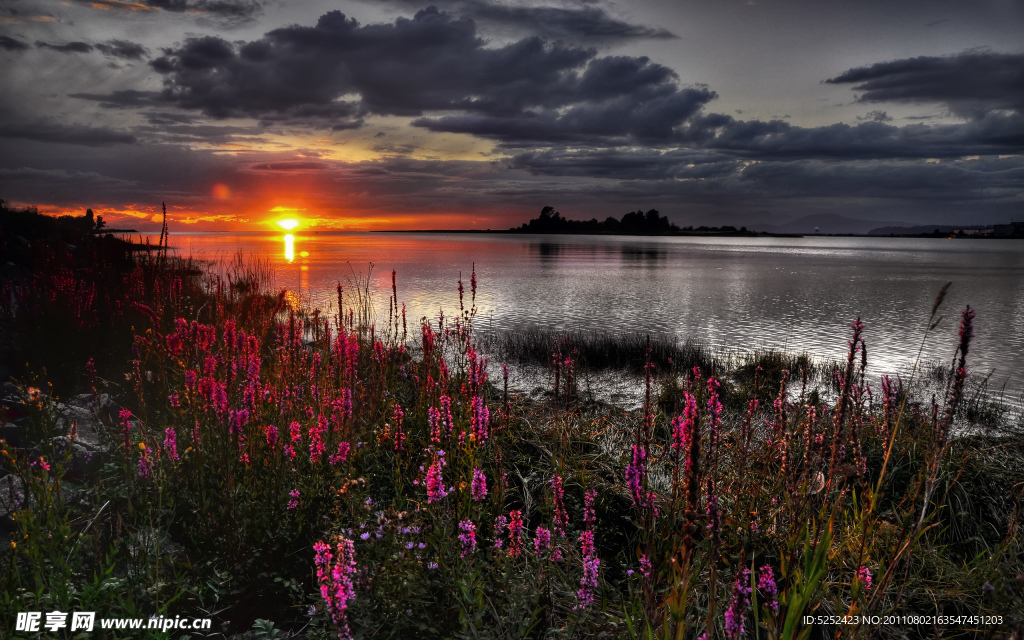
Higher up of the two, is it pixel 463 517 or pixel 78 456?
pixel 78 456

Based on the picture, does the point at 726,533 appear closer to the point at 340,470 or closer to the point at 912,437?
the point at 340,470

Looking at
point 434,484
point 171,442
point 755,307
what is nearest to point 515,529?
point 434,484

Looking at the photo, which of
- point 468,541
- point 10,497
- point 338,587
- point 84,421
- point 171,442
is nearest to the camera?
point 338,587

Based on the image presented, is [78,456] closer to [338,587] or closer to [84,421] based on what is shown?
[84,421]

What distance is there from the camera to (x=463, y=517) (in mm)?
4086

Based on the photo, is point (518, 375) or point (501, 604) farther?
point (518, 375)

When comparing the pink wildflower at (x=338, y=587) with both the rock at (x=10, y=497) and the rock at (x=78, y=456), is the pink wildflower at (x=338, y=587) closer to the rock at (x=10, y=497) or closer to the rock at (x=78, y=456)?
the rock at (x=10, y=497)

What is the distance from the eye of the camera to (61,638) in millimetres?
2838

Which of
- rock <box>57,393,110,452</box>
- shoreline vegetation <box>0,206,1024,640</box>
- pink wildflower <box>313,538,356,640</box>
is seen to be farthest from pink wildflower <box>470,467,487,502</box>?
rock <box>57,393,110,452</box>

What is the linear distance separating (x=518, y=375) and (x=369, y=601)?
33.2ft

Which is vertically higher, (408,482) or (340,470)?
(340,470)

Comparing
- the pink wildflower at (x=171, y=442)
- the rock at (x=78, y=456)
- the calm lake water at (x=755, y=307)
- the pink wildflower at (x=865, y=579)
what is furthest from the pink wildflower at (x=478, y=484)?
the calm lake water at (x=755, y=307)

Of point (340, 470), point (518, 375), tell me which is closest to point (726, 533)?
point (340, 470)

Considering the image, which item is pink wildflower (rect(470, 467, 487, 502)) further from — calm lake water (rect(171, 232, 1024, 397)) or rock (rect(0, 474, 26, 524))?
calm lake water (rect(171, 232, 1024, 397))
